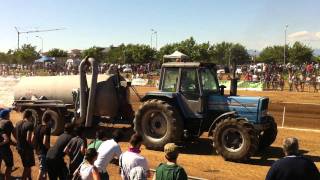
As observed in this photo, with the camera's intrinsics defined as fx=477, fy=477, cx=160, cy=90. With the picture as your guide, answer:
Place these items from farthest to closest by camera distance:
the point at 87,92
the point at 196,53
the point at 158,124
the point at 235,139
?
the point at 196,53 < the point at 87,92 < the point at 158,124 < the point at 235,139

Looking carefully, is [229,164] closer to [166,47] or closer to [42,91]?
[42,91]

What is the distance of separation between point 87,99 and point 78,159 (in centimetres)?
762

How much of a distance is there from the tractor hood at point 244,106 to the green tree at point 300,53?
217 ft

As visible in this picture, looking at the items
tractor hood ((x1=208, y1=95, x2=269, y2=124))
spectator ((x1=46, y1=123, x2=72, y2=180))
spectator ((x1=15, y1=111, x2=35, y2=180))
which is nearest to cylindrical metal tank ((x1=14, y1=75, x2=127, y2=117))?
tractor hood ((x1=208, y1=95, x2=269, y2=124))

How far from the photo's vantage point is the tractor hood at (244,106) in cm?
1233

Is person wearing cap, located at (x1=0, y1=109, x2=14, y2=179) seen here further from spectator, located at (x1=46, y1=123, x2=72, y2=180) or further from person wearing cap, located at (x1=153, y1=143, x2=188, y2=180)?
person wearing cap, located at (x1=153, y1=143, x2=188, y2=180)

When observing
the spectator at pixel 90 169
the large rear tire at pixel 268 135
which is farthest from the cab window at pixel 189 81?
the spectator at pixel 90 169

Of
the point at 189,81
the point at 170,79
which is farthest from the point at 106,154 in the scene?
the point at 170,79

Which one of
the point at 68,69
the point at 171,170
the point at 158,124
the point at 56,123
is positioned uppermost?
the point at 68,69

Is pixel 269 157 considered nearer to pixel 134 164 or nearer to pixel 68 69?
pixel 134 164

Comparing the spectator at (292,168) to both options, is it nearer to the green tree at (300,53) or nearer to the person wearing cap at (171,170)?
the person wearing cap at (171,170)

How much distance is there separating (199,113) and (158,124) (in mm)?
1231

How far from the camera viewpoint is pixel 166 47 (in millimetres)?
76375

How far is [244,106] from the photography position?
12406 mm
